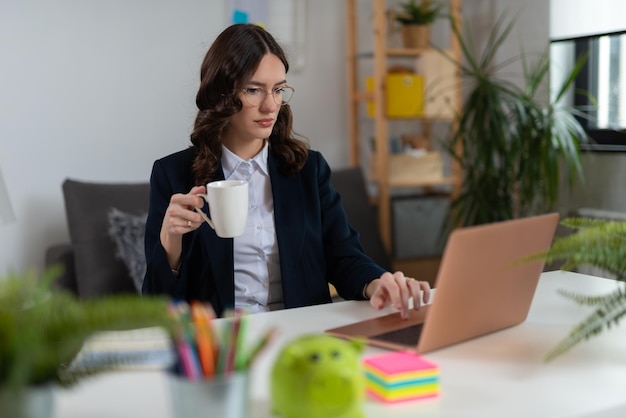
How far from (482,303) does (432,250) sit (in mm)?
2761

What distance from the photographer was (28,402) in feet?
2.44

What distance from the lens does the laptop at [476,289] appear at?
1.07 metres

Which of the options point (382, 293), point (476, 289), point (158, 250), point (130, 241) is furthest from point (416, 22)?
point (476, 289)

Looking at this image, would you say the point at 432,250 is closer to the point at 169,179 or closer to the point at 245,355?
the point at 169,179

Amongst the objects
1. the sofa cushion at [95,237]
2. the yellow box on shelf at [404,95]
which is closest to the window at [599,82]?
the yellow box on shelf at [404,95]

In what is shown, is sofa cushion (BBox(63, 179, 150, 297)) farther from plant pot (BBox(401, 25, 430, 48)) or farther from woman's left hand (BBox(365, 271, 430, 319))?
woman's left hand (BBox(365, 271, 430, 319))

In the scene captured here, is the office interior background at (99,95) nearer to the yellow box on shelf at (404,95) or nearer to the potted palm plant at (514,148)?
the potted palm plant at (514,148)

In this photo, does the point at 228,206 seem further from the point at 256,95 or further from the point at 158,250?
the point at 256,95

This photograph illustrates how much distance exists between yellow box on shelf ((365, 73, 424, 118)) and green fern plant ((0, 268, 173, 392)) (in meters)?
3.05

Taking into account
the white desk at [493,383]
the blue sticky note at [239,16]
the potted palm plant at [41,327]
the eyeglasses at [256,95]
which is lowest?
the white desk at [493,383]

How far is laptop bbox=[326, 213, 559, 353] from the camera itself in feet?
3.51

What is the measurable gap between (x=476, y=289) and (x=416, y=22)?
2.80 metres

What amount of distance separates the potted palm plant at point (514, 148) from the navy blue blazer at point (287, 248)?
5.46 ft

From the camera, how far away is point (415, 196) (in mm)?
3924
